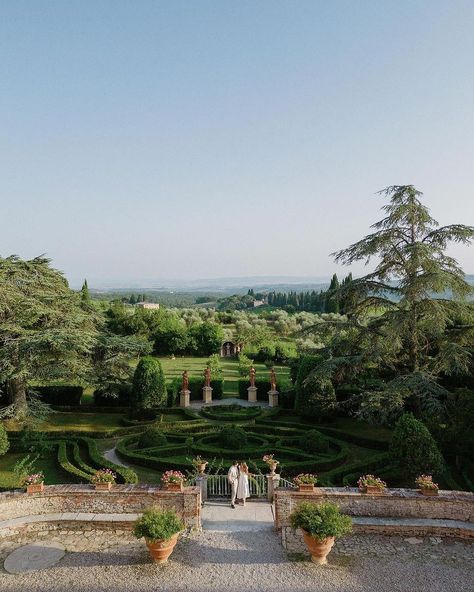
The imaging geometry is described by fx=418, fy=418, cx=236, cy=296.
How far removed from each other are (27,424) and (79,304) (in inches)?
294

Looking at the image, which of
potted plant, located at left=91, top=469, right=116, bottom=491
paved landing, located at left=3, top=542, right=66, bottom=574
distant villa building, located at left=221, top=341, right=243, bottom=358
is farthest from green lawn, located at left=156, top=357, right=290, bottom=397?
paved landing, located at left=3, top=542, right=66, bottom=574

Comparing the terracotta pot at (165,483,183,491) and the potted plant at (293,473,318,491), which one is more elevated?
the potted plant at (293,473,318,491)

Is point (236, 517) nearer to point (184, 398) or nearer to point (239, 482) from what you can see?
point (239, 482)

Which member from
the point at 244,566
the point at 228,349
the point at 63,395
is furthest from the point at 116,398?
the point at 228,349

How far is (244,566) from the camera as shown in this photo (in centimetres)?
848

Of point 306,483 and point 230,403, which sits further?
point 230,403

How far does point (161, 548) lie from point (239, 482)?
3.27 m

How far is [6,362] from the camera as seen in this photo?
62.1ft

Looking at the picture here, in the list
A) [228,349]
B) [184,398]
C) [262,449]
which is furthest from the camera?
[228,349]

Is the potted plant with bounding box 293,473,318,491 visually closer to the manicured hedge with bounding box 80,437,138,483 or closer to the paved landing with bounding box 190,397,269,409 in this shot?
the manicured hedge with bounding box 80,437,138,483

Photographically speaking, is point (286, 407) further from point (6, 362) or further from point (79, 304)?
point (6, 362)

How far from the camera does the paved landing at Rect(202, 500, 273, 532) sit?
1013 cm

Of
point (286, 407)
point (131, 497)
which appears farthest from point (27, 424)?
point (286, 407)

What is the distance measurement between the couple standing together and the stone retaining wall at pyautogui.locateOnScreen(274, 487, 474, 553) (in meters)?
1.46
